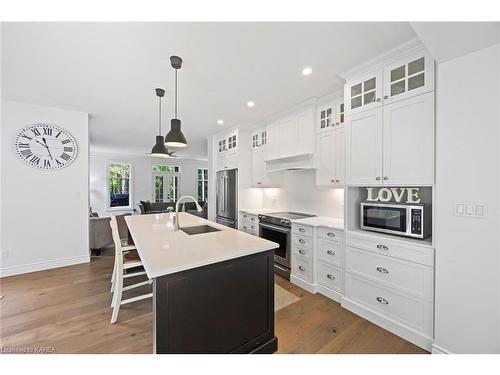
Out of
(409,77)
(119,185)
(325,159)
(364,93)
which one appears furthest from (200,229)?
(119,185)

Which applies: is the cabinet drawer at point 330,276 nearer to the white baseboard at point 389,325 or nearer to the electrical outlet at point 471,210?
the white baseboard at point 389,325

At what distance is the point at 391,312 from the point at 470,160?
145 cm

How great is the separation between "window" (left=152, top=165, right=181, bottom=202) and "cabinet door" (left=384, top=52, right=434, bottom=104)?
932 cm

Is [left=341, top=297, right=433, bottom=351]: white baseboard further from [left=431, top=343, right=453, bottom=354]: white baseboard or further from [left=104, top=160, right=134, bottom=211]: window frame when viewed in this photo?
[left=104, top=160, right=134, bottom=211]: window frame

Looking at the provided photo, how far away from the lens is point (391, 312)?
1.96 meters

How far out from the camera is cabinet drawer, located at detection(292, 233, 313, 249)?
279cm

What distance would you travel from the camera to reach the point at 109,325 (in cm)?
205

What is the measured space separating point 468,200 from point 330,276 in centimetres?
157

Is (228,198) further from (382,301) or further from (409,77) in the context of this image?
(409,77)

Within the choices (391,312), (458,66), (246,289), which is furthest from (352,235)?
(458,66)

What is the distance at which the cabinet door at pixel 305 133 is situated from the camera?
304 centimetres

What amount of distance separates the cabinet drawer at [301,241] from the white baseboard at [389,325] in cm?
71

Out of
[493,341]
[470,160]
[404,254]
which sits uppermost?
[470,160]
